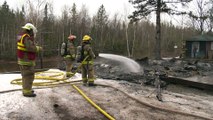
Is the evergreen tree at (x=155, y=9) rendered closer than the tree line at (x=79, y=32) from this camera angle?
Yes

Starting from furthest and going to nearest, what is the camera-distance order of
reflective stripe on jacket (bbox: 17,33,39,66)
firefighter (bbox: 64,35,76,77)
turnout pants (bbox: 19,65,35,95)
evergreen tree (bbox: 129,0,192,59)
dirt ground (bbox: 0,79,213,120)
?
1. evergreen tree (bbox: 129,0,192,59)
2. firefighter (bbox: 64,35,76,77)
3. turnout pants (bbox: 19,65,35,95)
4. reflective stripe on jacket (bbox: 17,33,39,66)
5. dirt ground (bbox: 0,79,213,120)

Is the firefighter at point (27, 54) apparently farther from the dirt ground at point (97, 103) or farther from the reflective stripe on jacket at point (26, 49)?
the dirt ground at point (97, 103)

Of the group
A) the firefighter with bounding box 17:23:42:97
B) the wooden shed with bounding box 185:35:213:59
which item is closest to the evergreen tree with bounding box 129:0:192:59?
the wooden shed with bounding box 185:35:213:59

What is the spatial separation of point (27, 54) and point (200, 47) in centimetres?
2391

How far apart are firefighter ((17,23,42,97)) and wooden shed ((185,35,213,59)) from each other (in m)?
23.1

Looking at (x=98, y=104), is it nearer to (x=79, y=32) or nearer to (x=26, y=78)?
(x=26, y=78)

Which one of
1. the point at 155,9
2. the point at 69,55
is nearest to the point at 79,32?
the point at 155,9

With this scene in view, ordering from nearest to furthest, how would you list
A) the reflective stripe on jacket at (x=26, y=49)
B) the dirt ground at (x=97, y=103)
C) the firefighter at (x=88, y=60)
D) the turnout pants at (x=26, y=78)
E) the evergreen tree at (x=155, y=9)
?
the dirt ground at (x=97, y=103), the reflective stripe on jacket at (x=26, y=49), the turnout pants at (x=26, y=78), the firefighter at (x=88, y=60), the evergreen tree at (x=155, y=9)

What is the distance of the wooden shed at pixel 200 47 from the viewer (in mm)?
25041

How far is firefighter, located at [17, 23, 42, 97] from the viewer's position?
5.66 meters

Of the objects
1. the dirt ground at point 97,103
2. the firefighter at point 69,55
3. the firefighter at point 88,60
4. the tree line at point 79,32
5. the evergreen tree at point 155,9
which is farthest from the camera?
the tree line at point 79,32

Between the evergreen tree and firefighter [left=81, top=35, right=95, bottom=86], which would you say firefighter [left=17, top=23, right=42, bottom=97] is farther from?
the evergreen tree

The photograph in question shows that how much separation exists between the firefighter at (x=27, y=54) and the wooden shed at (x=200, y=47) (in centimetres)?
2314

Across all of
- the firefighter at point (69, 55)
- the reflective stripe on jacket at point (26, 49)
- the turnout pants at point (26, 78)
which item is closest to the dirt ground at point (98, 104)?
the turnout pants at point (26, 78)
